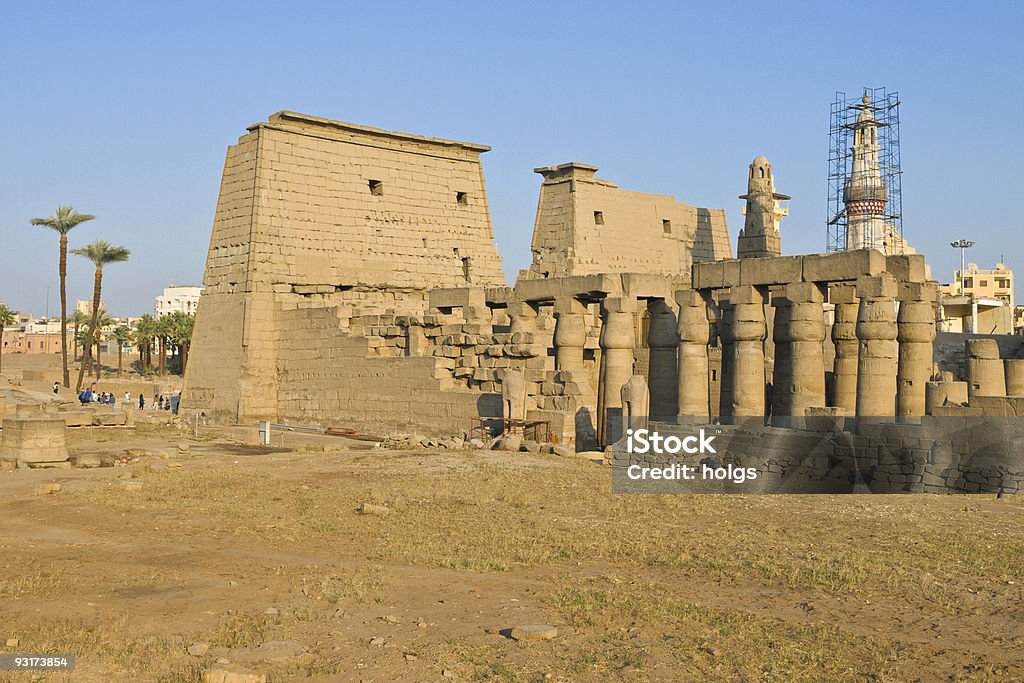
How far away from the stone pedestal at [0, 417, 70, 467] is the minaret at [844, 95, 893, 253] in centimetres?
3940

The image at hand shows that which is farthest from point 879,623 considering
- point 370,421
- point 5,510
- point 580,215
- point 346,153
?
point 580,215

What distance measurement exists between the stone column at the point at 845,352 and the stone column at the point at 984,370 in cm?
263

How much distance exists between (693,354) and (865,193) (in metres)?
36.5

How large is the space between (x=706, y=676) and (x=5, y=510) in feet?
31.1

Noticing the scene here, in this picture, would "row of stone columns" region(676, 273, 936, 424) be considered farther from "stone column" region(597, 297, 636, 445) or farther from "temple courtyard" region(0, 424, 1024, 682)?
"temple courtyard" region(0, 424, 1024, 682)

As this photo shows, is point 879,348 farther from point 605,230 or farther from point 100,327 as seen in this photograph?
point 100,327

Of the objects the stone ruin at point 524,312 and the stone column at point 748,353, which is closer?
the stone ruin at point 524,312

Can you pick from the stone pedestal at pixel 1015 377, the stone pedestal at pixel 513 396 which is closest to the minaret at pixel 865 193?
the stone pedestal at pixel 1015 377

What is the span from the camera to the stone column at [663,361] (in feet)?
76.2

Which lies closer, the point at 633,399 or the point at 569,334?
the point at 633,399

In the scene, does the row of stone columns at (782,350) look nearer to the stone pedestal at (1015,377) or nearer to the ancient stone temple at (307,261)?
the stone pedestal at (1015,377)

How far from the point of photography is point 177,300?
140750mm

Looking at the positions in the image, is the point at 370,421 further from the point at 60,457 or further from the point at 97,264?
the point at 97,264

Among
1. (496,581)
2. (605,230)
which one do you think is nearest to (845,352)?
(605,230)
